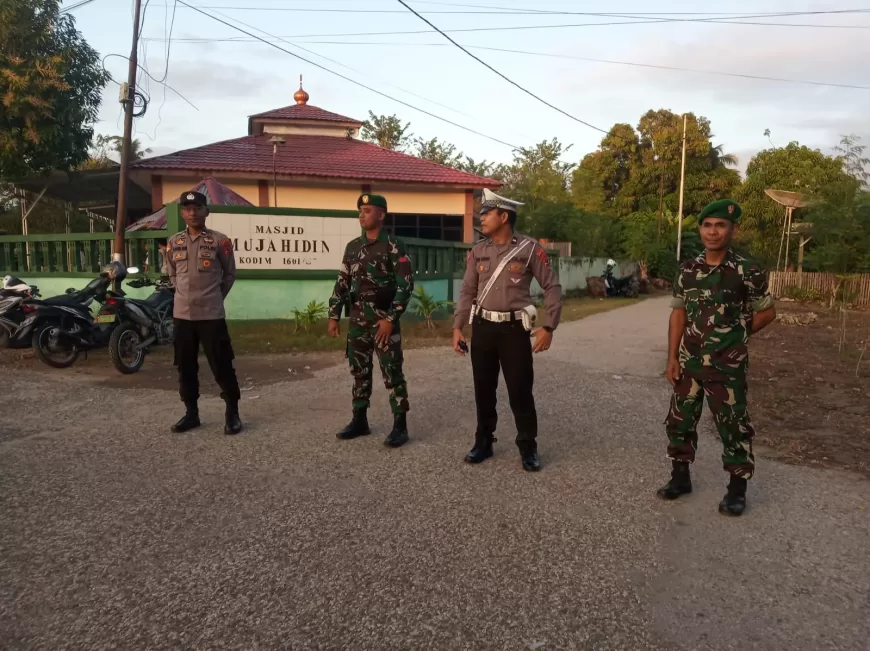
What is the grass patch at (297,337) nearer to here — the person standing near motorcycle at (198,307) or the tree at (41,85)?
the person standing near motorcycle at (198,307)

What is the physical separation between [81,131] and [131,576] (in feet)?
51.3

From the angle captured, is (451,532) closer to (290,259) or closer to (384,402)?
(384,402)

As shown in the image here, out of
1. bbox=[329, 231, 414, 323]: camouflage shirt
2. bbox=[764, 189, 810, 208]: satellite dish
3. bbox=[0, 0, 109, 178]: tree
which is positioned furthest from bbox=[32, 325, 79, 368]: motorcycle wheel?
bbox=[764, 189, 810, 208]: satellite dish

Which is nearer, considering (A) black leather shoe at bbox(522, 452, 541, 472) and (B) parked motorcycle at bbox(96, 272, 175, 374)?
(A) black leather shoe at bbox(522, 452, 541, 472)

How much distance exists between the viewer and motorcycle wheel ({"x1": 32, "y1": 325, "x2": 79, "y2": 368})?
7.49 metres

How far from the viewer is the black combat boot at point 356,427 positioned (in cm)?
498

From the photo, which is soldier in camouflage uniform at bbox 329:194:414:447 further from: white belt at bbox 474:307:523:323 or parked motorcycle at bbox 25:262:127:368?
parked motorcycle at bbox 25:262:127:368

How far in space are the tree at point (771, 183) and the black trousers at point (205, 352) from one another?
29.3 meters

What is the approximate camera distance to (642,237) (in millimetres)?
29016

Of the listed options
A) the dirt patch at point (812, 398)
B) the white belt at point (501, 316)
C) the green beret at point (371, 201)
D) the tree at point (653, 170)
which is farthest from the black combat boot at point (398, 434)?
the tree at point (653, 170)

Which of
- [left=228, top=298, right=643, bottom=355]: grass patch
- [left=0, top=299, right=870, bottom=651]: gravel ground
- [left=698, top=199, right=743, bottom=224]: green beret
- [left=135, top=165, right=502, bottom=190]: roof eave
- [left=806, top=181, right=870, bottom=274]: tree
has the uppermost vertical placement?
[left=135, top=165, right=502, bottom=190]: roof eave

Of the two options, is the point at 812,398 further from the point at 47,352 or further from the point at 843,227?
the point at 843,227

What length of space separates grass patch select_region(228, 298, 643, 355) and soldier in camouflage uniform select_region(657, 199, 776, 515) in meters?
5.39

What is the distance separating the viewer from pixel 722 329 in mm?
3516
